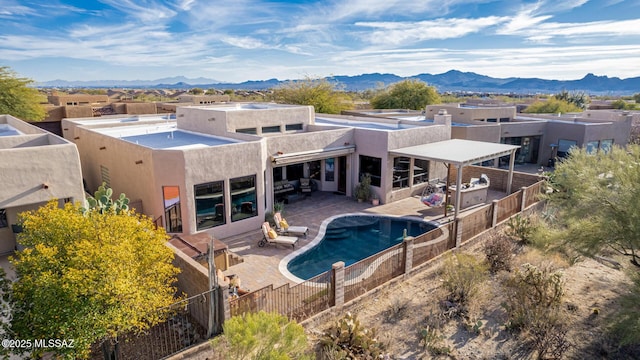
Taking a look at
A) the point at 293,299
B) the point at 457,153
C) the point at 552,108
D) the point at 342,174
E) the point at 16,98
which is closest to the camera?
the point at 293,299

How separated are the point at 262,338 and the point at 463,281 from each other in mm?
7841

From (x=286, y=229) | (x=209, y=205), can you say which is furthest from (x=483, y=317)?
(x=209, y=205)

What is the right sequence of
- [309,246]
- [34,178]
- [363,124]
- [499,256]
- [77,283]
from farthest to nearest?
1. [363,124]
2. [309,246]
3. [499,256]
4. [34,178]
5. [77,283]

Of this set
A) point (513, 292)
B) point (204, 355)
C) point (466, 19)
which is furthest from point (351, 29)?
point (204, 355)

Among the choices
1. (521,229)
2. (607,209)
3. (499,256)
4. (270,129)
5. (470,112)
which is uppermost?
(470,112)

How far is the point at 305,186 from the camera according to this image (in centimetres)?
2528

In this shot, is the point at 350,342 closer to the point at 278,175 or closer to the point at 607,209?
the point at 607,209

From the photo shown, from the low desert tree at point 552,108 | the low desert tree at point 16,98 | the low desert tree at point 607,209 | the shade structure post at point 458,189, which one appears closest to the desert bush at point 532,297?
the low desert tree at point 607,209

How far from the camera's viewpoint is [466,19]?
134 feet

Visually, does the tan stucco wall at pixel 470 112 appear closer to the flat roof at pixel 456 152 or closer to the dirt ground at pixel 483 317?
the flat roof at pixel 456 152

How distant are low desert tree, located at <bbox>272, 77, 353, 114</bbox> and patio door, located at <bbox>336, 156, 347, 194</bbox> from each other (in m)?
27.2

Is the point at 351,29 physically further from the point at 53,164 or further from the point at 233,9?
the point at 53,164

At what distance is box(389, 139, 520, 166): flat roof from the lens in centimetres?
2112

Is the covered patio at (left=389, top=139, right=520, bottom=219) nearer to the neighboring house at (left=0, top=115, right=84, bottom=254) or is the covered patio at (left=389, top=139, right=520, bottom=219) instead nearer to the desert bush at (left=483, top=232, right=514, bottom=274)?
the desert bush at (left=483, top=232, right=514, bottom=274)
